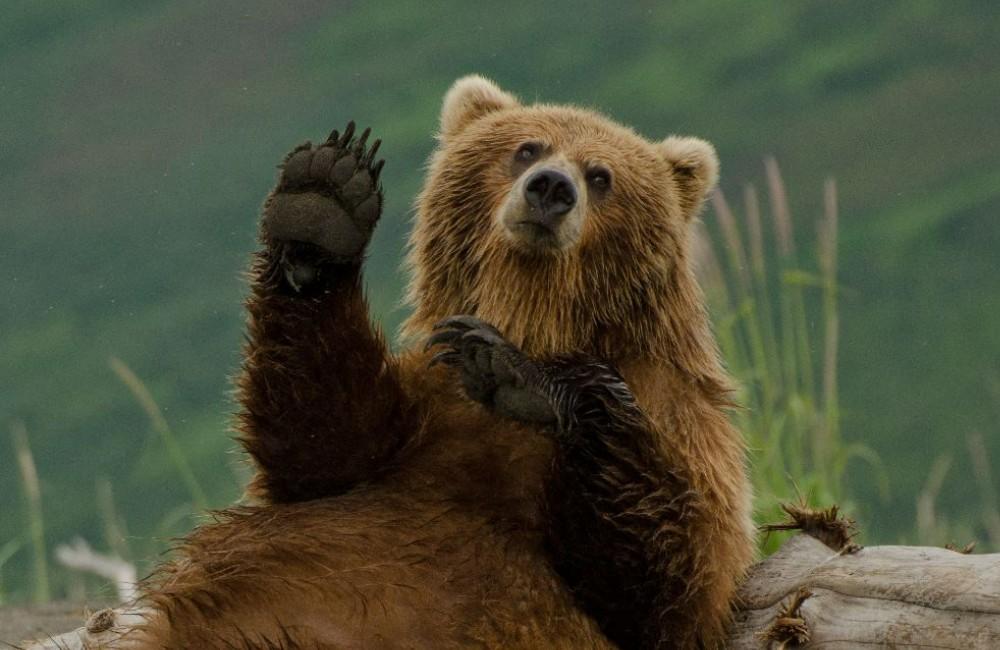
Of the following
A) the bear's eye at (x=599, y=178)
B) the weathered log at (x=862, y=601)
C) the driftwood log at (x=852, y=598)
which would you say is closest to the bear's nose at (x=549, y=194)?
the bear's eye at (x=599, y=178)

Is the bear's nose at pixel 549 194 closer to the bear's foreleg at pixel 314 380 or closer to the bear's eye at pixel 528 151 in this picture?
the bear's eye at pixel 528 151

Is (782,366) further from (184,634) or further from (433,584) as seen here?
(184,634)

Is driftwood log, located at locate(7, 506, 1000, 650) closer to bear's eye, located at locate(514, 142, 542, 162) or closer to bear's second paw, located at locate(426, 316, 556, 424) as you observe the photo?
bear's second paw, located at locate(426, 316, 556, 424)

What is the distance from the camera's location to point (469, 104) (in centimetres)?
495

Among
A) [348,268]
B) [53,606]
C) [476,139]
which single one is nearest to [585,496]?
[348,268]

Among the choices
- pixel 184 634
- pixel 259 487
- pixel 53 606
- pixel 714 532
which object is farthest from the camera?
pixel 53 606

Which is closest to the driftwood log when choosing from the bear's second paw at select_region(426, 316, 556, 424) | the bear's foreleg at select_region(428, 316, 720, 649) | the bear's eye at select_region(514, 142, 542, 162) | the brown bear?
the brown bear

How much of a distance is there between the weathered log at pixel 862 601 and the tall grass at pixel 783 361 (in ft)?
5.71

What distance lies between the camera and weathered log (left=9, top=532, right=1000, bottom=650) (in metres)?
3.70

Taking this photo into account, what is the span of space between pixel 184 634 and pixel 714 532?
140 cm

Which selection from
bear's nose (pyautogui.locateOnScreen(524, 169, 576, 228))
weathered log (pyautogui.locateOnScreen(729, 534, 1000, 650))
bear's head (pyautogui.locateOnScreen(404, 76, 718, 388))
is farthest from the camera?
bear's head (pyautogui.locateOnScreen(404, 76, 718, 388))

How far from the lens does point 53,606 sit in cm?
607

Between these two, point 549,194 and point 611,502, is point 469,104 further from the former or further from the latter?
point 611,502

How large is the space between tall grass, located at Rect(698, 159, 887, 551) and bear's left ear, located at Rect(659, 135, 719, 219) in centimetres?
111
